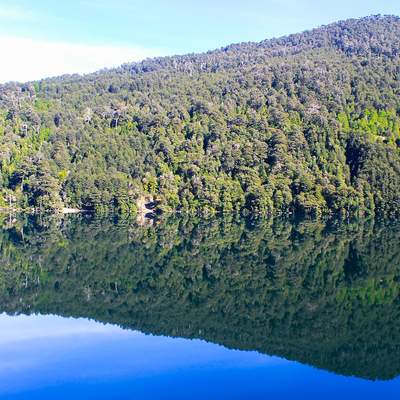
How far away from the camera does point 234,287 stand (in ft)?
178

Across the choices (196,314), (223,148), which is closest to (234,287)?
(196,314)

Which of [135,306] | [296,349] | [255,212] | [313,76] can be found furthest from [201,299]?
[313,76]

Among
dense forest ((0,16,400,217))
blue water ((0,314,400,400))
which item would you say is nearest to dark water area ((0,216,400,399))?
blue water ((0,314,400,400))

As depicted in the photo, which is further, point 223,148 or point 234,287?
point 223,148

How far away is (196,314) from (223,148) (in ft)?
330

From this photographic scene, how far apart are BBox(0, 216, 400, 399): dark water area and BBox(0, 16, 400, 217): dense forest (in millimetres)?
45656

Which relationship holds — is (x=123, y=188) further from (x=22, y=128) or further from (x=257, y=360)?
(x=257, y=360)

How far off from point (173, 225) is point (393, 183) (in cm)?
5403

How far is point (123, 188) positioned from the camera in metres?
132

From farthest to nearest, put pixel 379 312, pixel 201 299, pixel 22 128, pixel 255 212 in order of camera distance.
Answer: pixel 22 128 → pixel 255 212 → pixel 201 299 → pixel 379 312

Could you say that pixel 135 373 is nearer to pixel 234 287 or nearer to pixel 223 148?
pixel 234 287

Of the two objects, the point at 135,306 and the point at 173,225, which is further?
→ the point at 173,225

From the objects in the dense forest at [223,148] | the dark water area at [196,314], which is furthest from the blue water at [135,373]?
the dense forest at [223,148]

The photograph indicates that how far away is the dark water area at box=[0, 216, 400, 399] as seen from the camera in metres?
32.0
